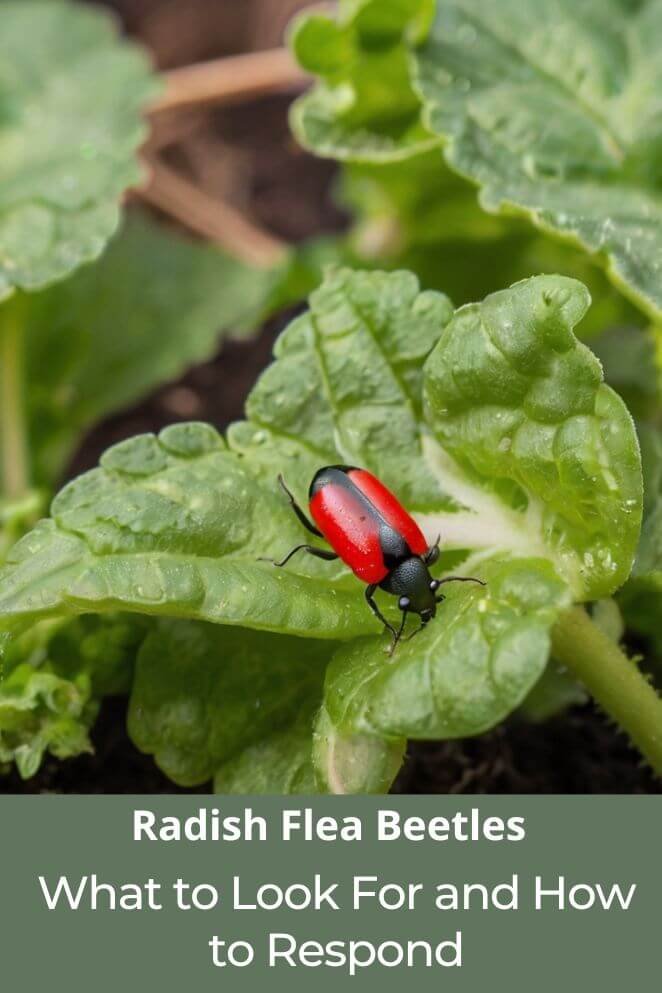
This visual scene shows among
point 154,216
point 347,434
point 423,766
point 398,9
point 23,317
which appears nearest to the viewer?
point 347,434

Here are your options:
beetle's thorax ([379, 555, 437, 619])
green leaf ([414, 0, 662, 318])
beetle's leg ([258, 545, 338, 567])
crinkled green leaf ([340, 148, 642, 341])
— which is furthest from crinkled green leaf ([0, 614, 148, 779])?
crinkled green leaf ([340, 148, 642, 341])

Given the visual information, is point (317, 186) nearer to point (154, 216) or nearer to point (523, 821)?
point (154, 216)

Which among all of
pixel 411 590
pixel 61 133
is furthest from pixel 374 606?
pixel 61 133

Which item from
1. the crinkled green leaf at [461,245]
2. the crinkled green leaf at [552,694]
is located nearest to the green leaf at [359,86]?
the crinkled green leaf at [461,245]

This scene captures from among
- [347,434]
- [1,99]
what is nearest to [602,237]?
[347,434]

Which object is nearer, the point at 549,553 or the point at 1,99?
the point at 549,553
